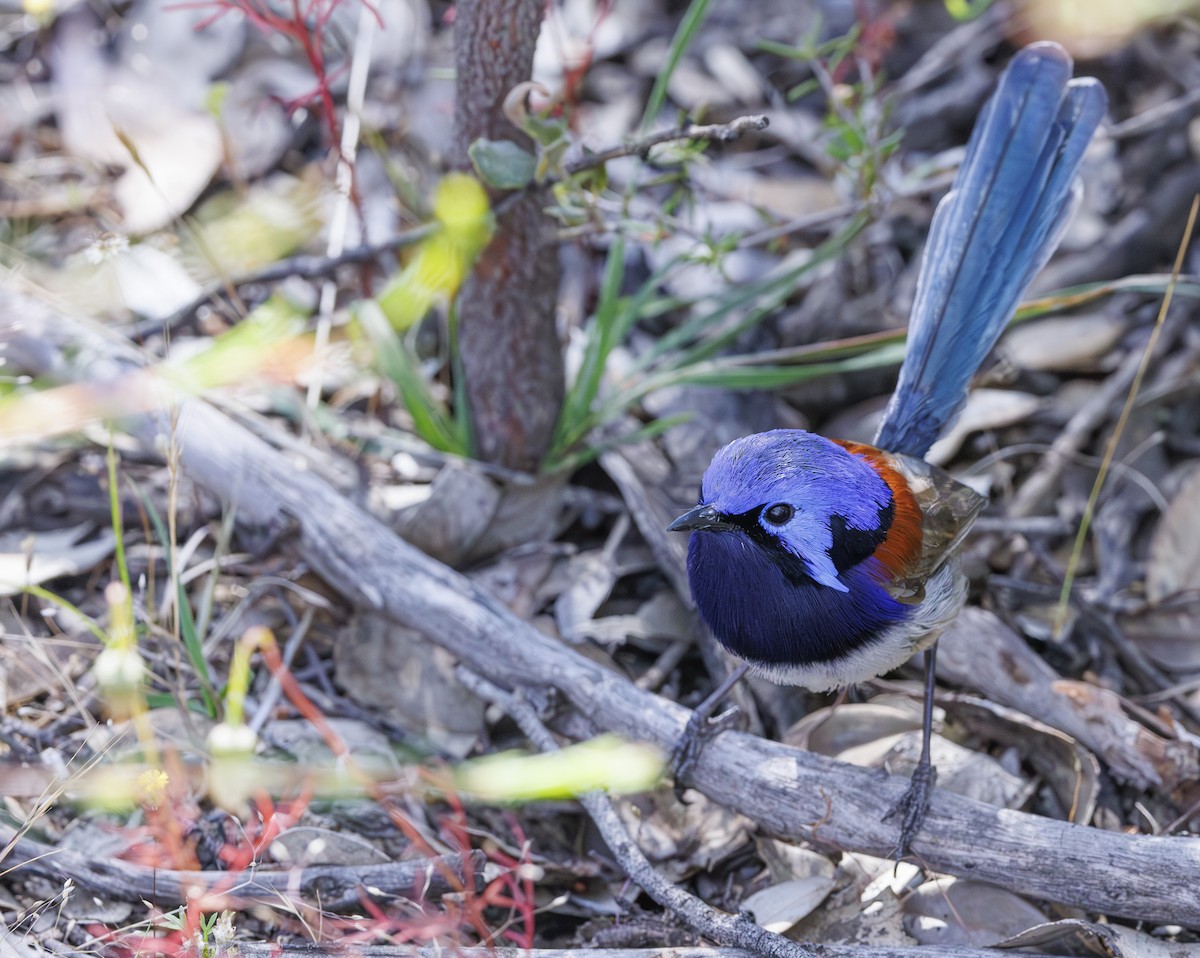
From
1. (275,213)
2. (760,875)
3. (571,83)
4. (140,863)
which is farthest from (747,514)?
(275,213)

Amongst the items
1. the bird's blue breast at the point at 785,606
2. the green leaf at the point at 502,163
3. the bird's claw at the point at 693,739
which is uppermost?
the green leaf at the point at 502,163

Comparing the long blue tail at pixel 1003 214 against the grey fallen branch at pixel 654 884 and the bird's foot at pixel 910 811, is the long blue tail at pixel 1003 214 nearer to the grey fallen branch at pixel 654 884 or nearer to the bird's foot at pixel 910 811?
the bird's foot at pixel 910 811

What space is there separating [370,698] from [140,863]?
0.81m

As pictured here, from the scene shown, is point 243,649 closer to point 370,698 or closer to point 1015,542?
point 370,698

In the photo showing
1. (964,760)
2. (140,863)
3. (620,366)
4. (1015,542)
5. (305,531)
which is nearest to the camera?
(140,863)

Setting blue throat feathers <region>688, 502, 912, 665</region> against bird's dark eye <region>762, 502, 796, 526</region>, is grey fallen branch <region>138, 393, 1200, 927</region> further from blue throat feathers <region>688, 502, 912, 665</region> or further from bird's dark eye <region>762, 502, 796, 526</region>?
bird's dark eye <region>762, 502, 796, 526</region>

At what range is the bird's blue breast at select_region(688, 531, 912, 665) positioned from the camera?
284cm

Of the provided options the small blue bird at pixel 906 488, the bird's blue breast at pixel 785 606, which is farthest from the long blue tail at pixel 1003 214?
the bird's blue breast at pixel 785 606

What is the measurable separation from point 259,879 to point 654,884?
2.97 ft

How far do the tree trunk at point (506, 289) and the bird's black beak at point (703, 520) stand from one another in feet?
3.89

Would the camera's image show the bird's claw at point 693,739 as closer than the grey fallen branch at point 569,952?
No

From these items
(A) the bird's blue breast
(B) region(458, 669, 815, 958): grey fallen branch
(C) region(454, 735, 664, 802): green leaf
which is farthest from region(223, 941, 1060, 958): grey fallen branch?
(A) the bird's blue breast

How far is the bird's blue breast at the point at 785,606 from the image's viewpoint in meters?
2.84

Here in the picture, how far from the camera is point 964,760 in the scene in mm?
3232
